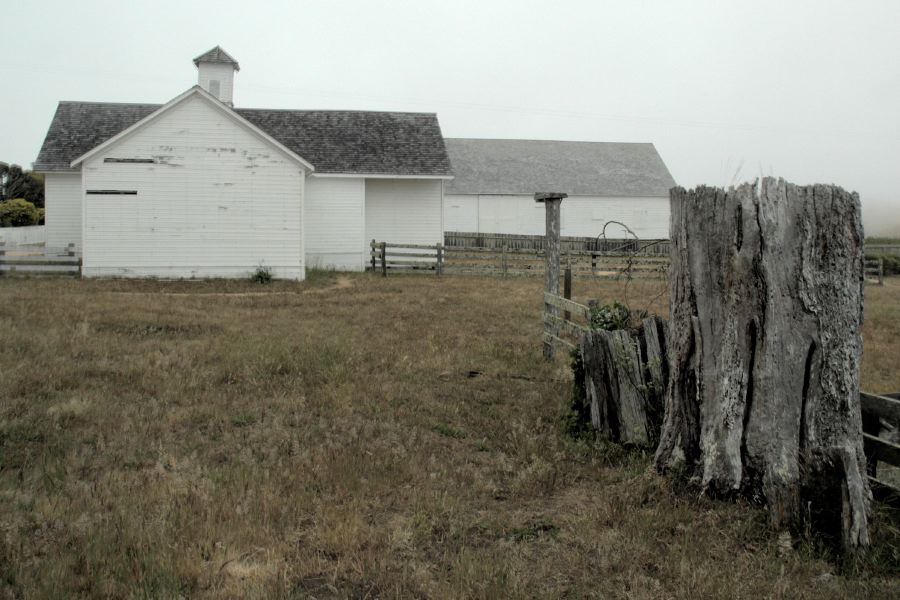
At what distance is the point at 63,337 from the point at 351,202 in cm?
1744

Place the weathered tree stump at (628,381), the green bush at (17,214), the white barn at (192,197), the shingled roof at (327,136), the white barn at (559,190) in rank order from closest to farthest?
the weathered tree stump at (628,381)
the white barn at (192,197)
the shingled roof at (327,136)
the white barn at (559,190)
the green bush at (17,214)

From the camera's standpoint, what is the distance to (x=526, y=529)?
15.5 ft

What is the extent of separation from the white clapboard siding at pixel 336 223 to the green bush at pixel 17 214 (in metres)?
30.4

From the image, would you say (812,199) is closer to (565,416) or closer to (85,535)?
(565,416)

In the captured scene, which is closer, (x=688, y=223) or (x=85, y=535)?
(x=85, y=535)

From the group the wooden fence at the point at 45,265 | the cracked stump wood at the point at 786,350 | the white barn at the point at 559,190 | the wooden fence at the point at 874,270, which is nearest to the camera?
the cracked stump wood at the point at 786,350

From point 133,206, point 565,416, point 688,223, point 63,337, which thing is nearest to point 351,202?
point 133,206

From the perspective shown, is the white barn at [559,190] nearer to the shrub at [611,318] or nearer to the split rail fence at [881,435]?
the shrub at [611,318]

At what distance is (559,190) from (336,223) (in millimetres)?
23069

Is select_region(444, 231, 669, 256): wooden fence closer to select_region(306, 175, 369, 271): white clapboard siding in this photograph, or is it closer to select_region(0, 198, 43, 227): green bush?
select_region(306, 175, 369, 271): white clapboard siding

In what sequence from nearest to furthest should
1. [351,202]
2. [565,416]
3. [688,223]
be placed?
[688,223] < [565,416] < [351,202]

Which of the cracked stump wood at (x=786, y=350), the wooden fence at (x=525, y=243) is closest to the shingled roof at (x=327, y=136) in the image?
the wooden fence at (x=525, y=243)

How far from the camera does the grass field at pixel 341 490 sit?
402cm

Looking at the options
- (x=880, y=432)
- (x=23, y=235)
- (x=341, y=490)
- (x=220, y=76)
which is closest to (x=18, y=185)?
(x=23, y=235)
